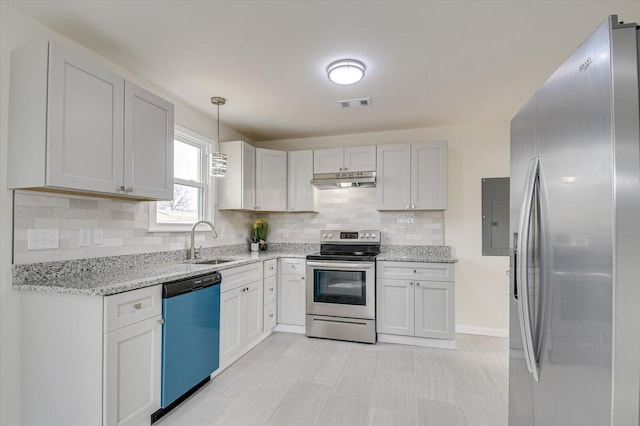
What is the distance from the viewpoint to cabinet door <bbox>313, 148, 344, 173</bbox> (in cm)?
405

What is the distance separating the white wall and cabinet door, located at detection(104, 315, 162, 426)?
313 cm

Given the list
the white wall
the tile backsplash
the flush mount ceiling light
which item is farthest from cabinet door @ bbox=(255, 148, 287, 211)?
the white wall

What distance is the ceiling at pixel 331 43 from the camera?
1812 mm

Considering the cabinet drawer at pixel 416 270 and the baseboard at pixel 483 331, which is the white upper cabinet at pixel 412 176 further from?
the baseboard at pixel 483 331

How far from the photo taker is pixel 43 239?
1.94 meters

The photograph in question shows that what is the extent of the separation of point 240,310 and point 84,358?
1.43 meters

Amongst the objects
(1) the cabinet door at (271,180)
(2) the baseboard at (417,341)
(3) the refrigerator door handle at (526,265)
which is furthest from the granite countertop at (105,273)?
(3) the refrigerator door handle at (526,265)

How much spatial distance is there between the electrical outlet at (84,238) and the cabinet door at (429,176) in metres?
3.15

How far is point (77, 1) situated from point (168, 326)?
1.98 metres

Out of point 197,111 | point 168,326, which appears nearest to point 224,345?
point 168,326

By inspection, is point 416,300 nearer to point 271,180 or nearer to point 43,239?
point 271,180

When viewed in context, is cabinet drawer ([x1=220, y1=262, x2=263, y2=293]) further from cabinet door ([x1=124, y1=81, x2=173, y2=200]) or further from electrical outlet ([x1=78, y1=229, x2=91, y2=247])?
electrical outlet ([x1=78, y1=229, x2=91, y2=247])

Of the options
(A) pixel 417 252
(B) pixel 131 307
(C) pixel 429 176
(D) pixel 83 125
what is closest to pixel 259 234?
(A) pixel 417 252

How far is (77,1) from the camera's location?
5.76 ft
